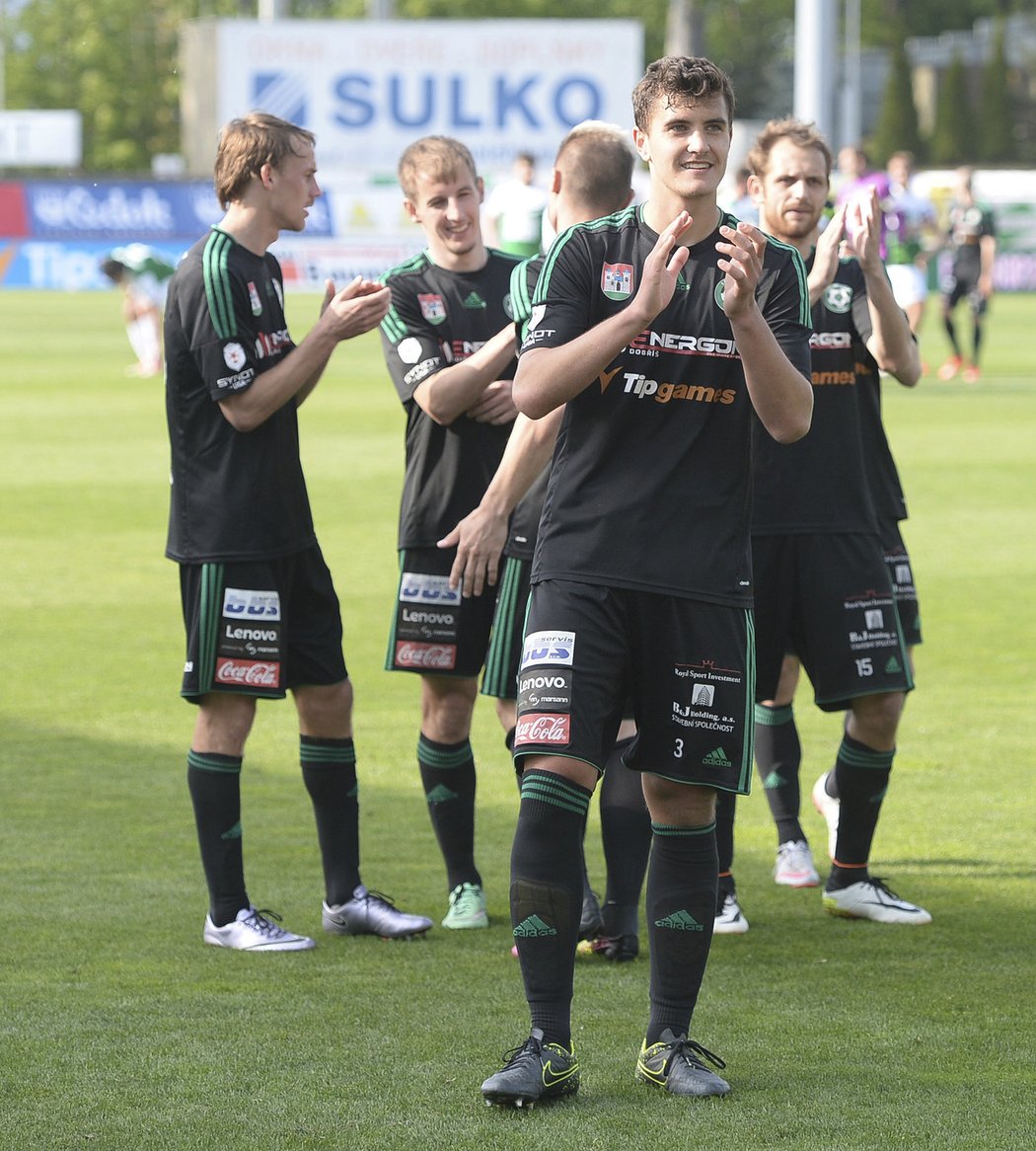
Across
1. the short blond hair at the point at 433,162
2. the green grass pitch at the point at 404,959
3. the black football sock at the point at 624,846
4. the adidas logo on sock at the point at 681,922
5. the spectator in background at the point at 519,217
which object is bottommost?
the green grass pitch at the point at 404,959

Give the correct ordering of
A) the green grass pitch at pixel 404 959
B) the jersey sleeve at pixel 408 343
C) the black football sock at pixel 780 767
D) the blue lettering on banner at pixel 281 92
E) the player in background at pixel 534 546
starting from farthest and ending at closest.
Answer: the blue lettering on banner at pixel 281 92
the black football sock at pixel 780 767
the jersey sleeve at pixel 408 343
the player in background at pixel 534 546
the green grass pitch at pixel 404 959

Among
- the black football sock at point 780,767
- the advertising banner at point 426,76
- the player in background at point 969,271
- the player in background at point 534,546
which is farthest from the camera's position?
the advertising banner at point 426,76

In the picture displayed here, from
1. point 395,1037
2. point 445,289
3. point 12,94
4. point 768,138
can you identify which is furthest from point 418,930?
point 12,94

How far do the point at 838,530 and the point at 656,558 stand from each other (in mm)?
1542

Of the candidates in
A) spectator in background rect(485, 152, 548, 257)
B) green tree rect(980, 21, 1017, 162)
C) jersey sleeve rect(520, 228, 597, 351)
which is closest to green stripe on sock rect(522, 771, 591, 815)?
jersey sleeve rect(520, 228, 597, 351)

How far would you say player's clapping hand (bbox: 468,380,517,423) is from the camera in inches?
217

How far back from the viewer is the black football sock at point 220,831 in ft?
17.3

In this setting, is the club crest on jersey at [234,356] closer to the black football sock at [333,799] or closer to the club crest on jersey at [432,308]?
the club crest on jersey at [432,308]

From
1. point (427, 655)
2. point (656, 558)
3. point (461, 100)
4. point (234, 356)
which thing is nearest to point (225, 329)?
point (234, 356)

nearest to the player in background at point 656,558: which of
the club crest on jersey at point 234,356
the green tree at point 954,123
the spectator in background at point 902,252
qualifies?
the club crest on jersey at point 234,356

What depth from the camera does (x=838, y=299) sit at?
5660 mm

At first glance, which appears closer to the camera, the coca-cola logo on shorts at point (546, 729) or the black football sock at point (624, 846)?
the coca-cola logo on shorts at point (546, 729)

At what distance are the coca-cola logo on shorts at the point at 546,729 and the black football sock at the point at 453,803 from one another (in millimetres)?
1560

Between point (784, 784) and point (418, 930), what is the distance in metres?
1.33
